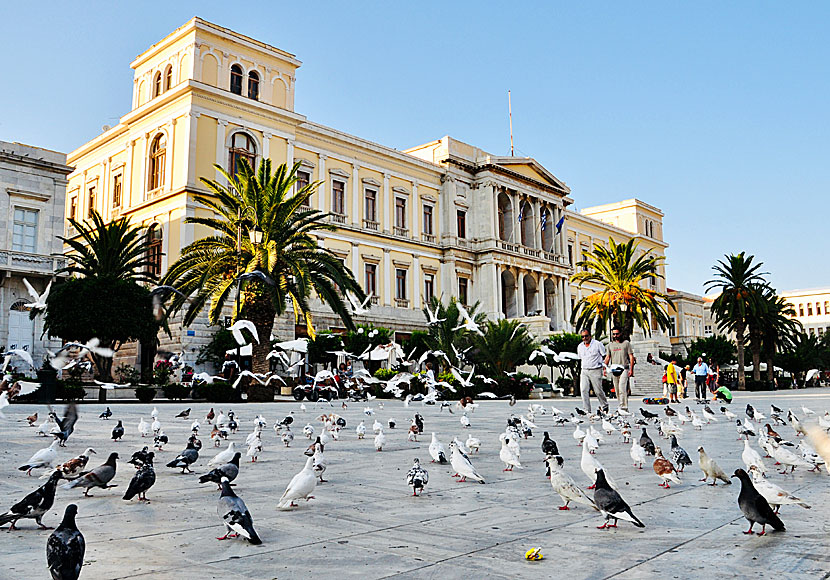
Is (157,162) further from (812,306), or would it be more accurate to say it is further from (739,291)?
(812,306)

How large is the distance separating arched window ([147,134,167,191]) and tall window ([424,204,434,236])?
18.0 metres

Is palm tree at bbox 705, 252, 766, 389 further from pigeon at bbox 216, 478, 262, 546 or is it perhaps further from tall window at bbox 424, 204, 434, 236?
pigeon at bbox 216, 478, 262, 546

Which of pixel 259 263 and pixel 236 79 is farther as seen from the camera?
pixel 236 79

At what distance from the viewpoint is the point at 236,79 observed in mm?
35281

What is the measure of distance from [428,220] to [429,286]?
4.62 metres

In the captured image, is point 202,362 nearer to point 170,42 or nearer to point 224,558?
point 170,42

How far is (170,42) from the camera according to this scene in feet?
112

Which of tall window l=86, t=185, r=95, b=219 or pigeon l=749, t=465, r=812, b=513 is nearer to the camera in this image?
pigeon l=749, t=465, r=812, b=513

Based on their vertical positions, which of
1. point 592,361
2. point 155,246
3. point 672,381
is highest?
point 155,246

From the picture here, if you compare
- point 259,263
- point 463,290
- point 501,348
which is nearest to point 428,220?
point 463,290

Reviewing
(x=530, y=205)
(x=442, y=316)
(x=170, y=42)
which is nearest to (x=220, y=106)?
(x=170, y=42)

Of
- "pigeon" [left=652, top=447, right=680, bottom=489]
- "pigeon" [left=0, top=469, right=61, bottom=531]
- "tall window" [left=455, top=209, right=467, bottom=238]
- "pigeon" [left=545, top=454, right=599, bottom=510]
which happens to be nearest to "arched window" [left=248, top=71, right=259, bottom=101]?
"tall window" [left=455, top=209, right=467, bottom=238]

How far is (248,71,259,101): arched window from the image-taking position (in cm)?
3584

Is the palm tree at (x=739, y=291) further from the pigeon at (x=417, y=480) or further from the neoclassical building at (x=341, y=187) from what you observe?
the pigeon at (x=417, y=480)
